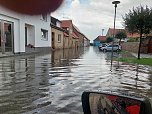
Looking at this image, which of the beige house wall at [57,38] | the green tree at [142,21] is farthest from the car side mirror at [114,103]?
the green tree at [142,21]

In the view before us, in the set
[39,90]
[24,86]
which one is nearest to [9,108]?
[39,90]

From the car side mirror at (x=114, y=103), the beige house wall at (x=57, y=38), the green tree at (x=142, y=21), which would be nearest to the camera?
the car side mirror at (x=114, y=103)

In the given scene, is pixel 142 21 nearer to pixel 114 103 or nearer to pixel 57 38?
pixel 57 38

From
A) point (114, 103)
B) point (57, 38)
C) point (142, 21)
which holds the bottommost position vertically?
point (114, 103)

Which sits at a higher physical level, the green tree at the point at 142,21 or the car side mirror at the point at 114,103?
the green tree at the point at 142,21

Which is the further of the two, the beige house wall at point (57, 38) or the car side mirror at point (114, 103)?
the beige house wall at point (57, 38)

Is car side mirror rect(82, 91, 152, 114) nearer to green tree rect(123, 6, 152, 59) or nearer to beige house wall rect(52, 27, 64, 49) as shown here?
beige house wall rect(52, 27, 64, 49)

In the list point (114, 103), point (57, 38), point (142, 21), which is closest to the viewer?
point (114, 103)

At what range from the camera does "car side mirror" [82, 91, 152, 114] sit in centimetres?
221

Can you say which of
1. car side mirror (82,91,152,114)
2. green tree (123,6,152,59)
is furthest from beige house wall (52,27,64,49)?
green tree (123,6,152,59)

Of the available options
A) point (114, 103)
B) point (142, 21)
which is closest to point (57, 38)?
point (142, 21)

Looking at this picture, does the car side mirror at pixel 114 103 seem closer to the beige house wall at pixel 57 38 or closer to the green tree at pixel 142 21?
the beige house wall at pixel 57 38

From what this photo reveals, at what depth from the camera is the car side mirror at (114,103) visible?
86.8 inches

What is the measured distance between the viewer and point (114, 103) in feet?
8.06
